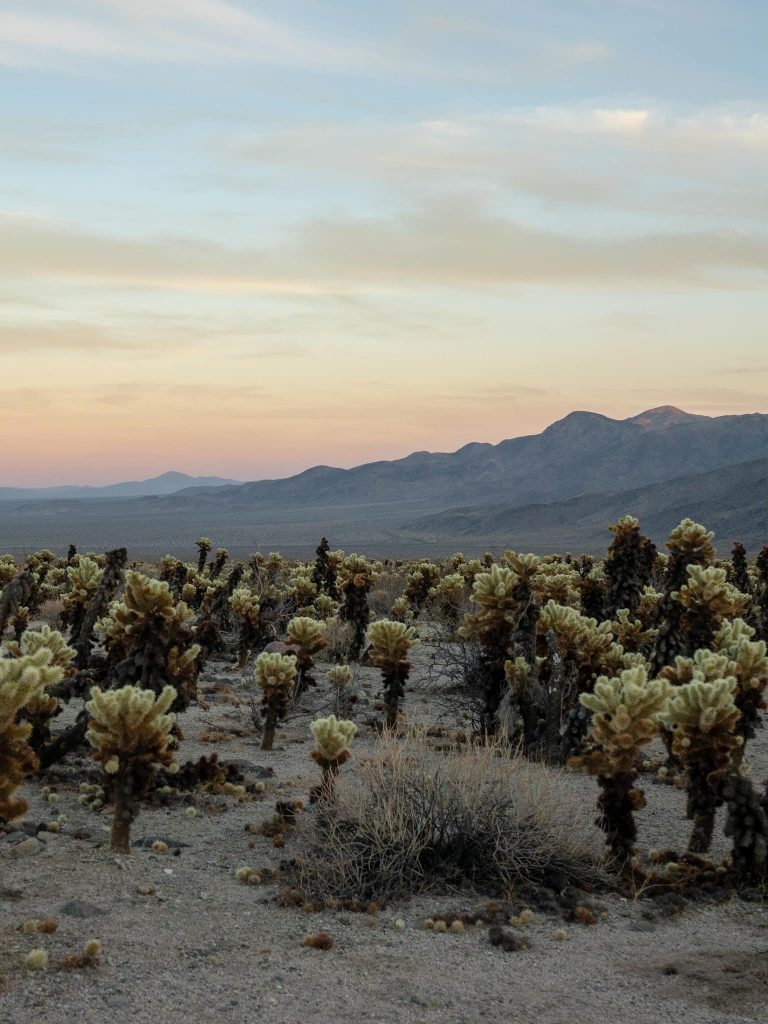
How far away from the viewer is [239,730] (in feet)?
41.1

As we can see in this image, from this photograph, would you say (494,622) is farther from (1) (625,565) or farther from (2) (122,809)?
Answer: (2) (122,809)

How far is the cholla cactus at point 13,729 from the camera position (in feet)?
18.8

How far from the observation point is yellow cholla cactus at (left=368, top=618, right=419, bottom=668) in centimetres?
1184

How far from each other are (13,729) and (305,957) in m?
2.23

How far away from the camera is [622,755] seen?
7.38 meters

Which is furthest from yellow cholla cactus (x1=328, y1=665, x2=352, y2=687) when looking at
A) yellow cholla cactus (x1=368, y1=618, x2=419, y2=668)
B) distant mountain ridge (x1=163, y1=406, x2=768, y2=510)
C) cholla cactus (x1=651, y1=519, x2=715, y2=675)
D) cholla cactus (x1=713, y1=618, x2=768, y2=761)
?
distant mountain ridge (x1=163, y1=406, x2=768, y2=510)

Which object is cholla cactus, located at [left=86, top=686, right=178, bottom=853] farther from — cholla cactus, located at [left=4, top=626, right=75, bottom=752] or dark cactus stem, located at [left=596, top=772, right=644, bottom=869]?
dark cactus stem, located at [left=596, top=772, right=644, bottom=869]

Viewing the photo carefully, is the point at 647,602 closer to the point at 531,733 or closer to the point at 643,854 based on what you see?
the point at 531,733

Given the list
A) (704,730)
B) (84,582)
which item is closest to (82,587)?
(84,582)

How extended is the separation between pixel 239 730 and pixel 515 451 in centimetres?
16535

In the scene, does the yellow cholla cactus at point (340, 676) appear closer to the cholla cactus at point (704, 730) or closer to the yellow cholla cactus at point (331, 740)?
the yellow cholla cactus at point (331, 740)

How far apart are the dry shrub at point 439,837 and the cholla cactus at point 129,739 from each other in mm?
1304

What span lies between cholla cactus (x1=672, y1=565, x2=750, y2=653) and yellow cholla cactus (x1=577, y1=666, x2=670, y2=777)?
3.98 metres

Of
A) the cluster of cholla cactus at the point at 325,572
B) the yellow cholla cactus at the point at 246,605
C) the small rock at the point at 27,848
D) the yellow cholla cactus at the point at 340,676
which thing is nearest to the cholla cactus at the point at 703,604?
the yellow cholla cactus at the point at 340,676
